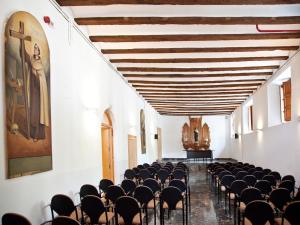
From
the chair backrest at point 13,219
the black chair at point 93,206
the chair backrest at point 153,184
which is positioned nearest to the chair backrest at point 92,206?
the black chair at point 93,206

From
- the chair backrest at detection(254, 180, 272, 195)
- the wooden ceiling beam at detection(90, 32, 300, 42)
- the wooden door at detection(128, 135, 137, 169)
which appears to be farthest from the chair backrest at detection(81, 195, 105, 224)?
the wooden door at detection(128, 135, 137, 169)

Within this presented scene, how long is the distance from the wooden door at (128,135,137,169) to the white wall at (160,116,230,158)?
13004 mm

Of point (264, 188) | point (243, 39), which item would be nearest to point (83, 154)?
point (264, 188)

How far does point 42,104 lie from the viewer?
5066mm

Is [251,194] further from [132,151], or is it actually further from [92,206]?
[132,151]

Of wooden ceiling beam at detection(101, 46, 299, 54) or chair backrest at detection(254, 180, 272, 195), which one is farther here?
wooden ceiling beam at detection(101, 46, 299, 54)

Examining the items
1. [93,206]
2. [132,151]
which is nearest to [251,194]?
[93,206]

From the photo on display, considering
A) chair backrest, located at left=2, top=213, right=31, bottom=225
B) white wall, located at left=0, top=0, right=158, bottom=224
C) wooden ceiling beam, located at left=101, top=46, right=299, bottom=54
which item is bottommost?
chair backrest, located at left=2, top=213, right=31, bottom=225

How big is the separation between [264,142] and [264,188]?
21.4 ft

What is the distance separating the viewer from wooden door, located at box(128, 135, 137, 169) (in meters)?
13.5

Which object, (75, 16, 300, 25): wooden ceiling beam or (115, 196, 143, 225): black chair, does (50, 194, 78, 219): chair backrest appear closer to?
(115, 196, 143, 225): black chair

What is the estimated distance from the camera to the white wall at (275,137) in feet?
29.1

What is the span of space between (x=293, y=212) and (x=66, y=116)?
393 cm

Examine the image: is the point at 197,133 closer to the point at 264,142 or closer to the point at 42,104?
the point at 264,142
